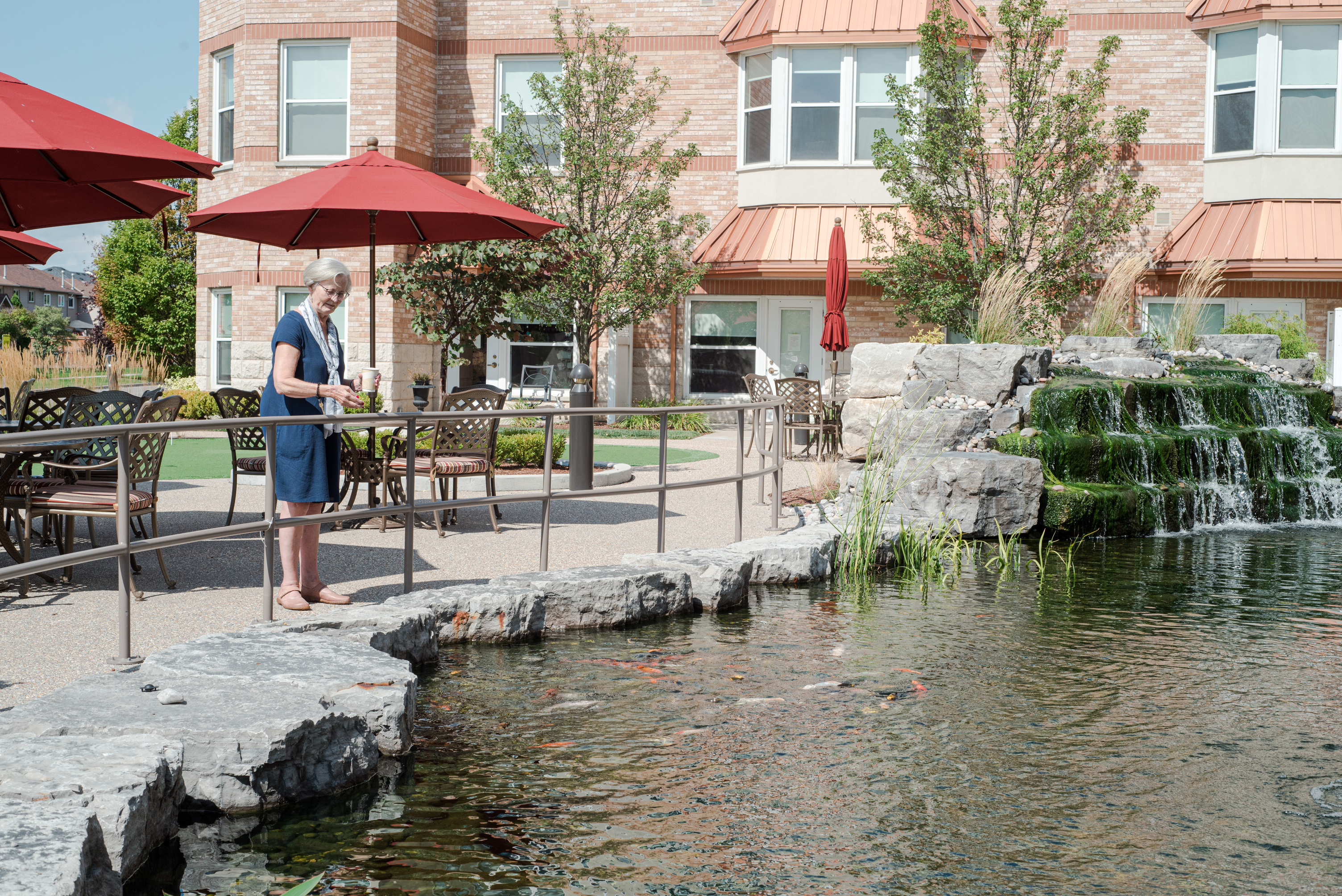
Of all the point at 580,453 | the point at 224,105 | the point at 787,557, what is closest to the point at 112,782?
the point at 787,557

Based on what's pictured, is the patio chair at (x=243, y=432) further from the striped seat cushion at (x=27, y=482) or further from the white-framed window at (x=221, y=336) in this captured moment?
the white-framed window at (x=221, y=336)

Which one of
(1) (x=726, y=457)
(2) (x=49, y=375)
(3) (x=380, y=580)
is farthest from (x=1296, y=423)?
(2) (x=49, y=375)

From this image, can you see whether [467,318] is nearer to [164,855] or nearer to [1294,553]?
[1294,553]

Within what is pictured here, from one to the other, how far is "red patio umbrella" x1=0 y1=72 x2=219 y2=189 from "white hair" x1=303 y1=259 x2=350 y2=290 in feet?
4.15

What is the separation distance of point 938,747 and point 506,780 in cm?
177

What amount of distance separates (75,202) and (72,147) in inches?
95.0

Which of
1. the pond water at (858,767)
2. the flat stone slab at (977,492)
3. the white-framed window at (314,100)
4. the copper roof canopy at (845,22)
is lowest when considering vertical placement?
the pond water at (858,767)

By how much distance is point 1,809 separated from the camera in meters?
3.25

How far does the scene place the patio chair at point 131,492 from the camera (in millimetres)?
6820

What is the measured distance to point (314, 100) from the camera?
824 inches

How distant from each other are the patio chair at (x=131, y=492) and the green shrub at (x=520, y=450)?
14.5 feet

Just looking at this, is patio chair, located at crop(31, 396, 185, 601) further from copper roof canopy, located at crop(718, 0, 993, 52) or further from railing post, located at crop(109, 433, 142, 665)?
copper roof canopy, located at crop(718, 0, 993, 52)


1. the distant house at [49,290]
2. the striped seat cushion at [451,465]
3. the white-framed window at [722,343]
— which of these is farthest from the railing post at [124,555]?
the distant house at [49,290]

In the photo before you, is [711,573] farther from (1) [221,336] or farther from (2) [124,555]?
(1) [221,336]
